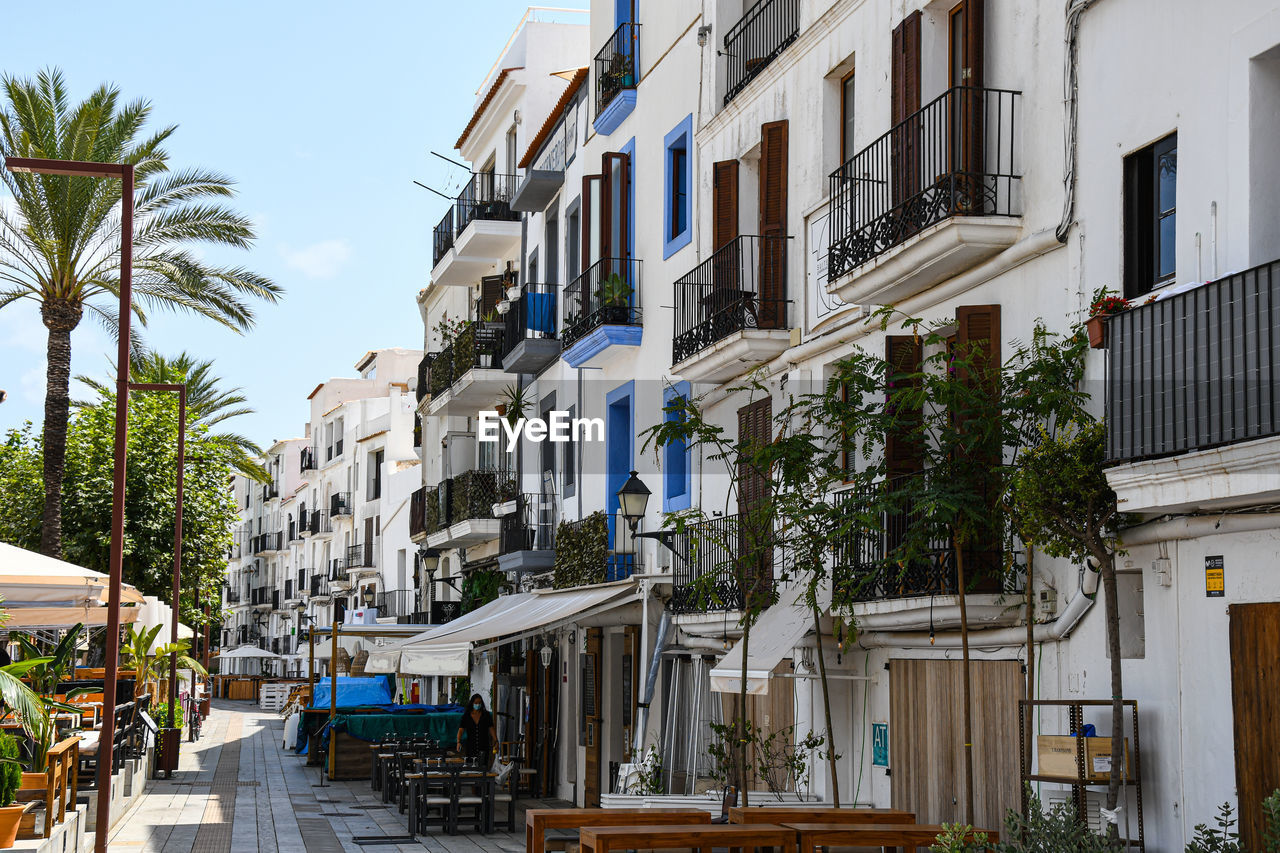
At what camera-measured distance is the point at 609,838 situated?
37.2ft

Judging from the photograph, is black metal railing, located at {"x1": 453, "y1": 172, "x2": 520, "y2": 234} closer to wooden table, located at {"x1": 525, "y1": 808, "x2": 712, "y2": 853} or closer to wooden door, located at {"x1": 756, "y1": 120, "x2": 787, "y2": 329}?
wooden door, located at {"x1": 756, "y1": 120, "x2": 787, "y2": 329}

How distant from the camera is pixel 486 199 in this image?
1300 inches

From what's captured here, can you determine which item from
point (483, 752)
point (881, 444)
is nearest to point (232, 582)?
point (483, 752)

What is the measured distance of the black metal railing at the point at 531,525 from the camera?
2667 cm

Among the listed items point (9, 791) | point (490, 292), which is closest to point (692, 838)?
point (9, 791)

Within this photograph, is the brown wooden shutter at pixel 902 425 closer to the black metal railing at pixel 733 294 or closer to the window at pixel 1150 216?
the window at pixel 1150 216

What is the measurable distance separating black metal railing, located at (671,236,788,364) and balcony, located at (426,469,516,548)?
410 inches

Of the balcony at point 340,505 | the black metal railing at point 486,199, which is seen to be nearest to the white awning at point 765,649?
the black metal railing at point 486,199

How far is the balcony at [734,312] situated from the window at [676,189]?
1802 mm

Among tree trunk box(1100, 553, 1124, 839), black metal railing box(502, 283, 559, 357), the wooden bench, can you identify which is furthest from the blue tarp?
tree trunk box(1100, 553, 1124, 839)

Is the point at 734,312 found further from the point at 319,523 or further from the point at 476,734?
the point at 319,523

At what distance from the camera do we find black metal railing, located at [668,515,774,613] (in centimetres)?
1511

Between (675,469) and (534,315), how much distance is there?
714 centimetres

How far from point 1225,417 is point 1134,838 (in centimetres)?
331
